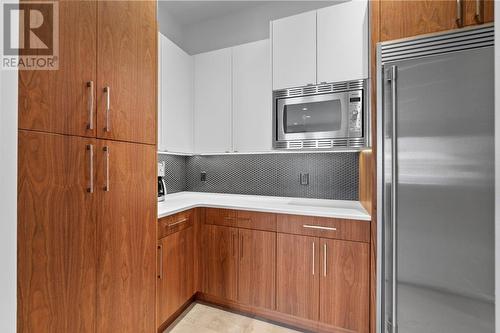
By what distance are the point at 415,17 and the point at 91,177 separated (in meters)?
1.82

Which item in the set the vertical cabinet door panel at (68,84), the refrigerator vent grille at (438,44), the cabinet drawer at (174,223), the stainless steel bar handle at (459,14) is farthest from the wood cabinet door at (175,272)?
the stainless steel bar handle at (459,14)

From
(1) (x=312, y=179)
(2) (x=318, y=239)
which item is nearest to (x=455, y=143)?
(2) (x=318, y=239)

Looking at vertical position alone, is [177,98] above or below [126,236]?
above

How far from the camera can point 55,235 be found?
1014 millimetres

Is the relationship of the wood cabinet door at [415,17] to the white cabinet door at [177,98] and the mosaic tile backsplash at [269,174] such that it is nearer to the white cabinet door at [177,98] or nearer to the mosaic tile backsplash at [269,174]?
the mosaic tile backsplash at [269,174]

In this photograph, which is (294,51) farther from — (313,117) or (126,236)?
(126,236)

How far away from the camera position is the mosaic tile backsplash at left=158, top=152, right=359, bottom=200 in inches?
91.2

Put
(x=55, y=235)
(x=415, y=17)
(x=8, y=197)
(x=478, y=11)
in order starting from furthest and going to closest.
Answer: (x=415, y=17), (x=478, y=11), (x=55, y=235), (x=8, y=197)

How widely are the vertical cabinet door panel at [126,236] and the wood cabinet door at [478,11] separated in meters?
1.79

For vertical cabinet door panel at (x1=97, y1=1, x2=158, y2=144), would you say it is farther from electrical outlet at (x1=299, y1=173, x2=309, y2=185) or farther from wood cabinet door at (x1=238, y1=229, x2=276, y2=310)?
electrical outlet at (x1=299, y1=173, x2=309, y2=185)

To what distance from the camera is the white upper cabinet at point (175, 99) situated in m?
2.18

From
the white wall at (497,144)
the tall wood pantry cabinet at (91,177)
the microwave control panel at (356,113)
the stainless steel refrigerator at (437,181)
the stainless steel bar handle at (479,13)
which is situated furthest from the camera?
the microwave control panel at (356,113)

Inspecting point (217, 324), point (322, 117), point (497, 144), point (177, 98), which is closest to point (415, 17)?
point (322, 117)

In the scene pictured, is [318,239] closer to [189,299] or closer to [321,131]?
[321,131]
